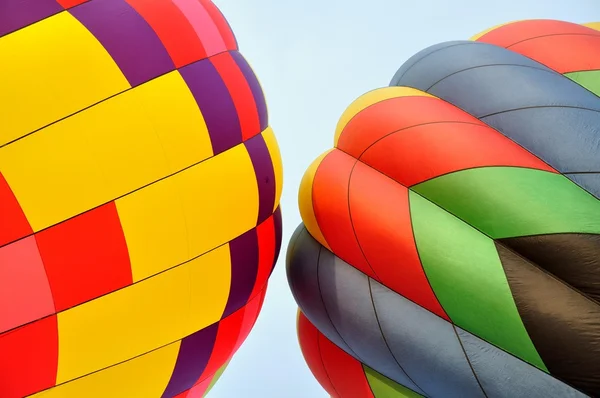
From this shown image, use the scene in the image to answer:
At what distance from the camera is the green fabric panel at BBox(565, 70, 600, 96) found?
3155 millimetres

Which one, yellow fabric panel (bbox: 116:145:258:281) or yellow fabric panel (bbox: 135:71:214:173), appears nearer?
yellow fabric panel (bbox: 116:145:258:281)

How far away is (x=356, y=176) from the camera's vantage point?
3.39m

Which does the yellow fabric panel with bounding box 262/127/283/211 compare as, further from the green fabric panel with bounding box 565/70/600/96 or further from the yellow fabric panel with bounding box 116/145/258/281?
the green fabric panel with bounding box 565/70/600/96

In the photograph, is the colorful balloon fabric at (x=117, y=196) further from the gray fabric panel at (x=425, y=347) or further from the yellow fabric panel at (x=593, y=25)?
the yellow fabric panel at (x=593, y=25)

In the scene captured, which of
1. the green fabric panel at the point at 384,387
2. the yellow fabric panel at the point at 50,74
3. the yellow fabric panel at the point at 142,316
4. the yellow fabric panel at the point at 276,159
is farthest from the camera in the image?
the yellow fabric panel at the point at 276,159

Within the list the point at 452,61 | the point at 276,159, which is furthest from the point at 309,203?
the point at 452,61

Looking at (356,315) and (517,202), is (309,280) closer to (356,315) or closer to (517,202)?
(356,315)

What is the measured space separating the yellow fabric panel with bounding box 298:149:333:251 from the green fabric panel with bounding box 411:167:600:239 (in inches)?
38.6

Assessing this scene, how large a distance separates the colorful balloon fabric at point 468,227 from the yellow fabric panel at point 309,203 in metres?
0.02

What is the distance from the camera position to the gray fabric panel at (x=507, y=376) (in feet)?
8.47

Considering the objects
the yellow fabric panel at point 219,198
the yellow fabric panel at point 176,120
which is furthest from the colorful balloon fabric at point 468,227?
the yellow fabric panel at point 176,120

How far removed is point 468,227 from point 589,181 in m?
0.65

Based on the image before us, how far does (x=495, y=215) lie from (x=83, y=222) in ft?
6.78

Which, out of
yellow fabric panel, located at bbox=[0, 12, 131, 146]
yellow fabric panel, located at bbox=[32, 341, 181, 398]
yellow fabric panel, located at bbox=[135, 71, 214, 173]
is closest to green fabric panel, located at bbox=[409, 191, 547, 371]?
yellow fabric panel, located at bbox=[135, 71, 214, 173]
